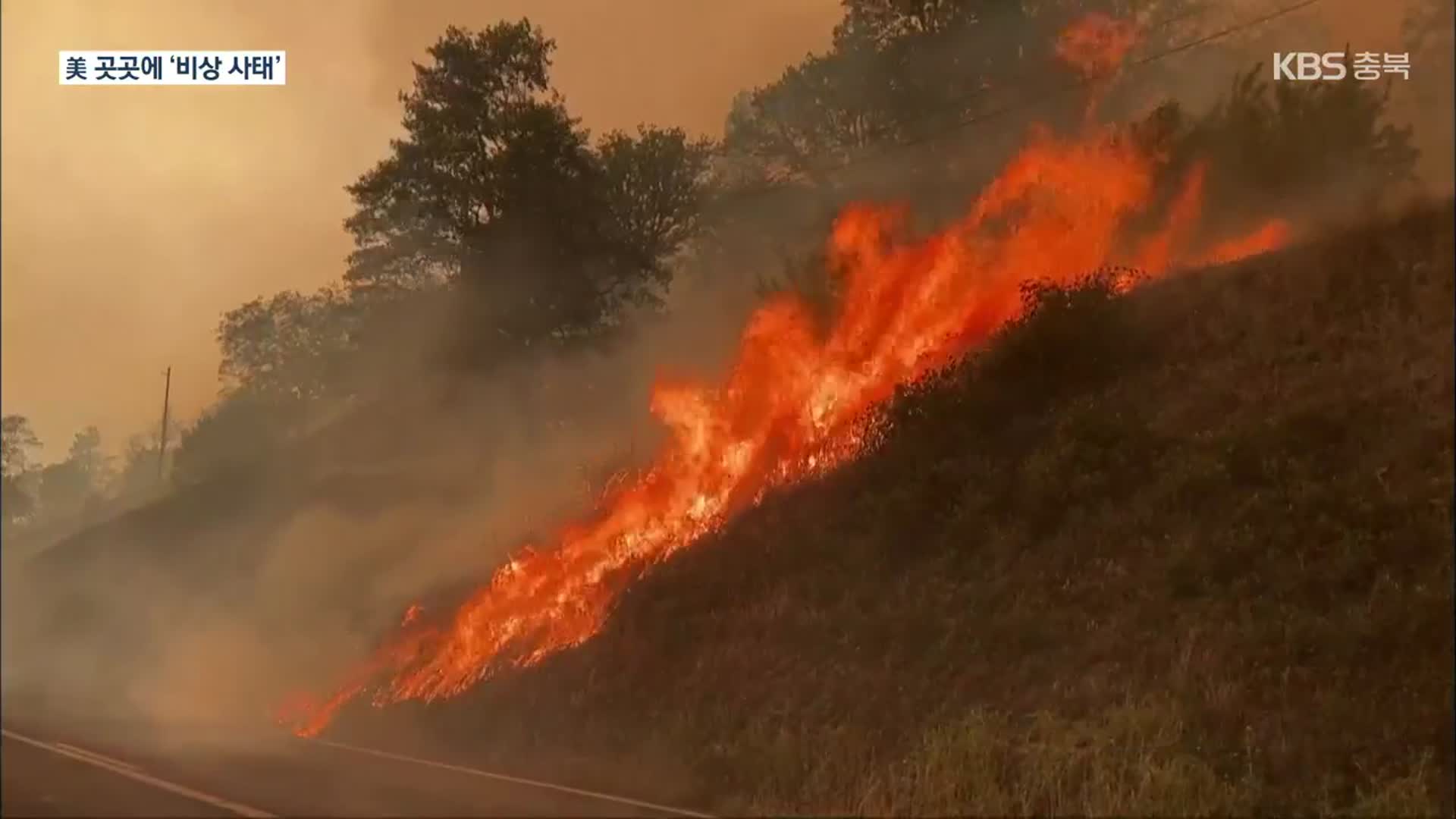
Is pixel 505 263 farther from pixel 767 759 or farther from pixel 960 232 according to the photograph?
pixel 767 759

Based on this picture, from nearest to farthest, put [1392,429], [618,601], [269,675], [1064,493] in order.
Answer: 1. [1392,429]
2. [1064,493]
3. [618,601]
4. [269,675]

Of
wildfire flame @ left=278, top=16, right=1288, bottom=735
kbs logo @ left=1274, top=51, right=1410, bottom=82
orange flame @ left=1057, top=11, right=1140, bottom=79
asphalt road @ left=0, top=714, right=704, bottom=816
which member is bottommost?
asphalt road @ left=0, top=714, right=704, bottom=816

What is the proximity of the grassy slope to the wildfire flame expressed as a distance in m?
1.57

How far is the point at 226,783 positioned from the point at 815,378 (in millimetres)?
15044

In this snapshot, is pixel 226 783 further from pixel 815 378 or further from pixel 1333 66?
pixel 1333 66

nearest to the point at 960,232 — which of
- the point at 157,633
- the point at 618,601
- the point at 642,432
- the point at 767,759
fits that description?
the point at 642,432

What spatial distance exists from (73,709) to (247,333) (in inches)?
572

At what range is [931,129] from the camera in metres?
29.6

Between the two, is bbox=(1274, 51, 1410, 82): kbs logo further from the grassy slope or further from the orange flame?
the orange flame

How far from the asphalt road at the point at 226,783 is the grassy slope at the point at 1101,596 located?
5.79 feet

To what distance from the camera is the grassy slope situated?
1067cm

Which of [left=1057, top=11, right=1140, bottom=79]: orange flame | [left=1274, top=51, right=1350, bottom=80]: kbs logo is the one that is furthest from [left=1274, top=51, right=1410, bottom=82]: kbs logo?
[left=1057, top=11, right=1140, bottom=79]: orange flame

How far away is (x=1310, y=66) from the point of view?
754 inches

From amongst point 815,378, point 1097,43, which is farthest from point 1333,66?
point 815,378
